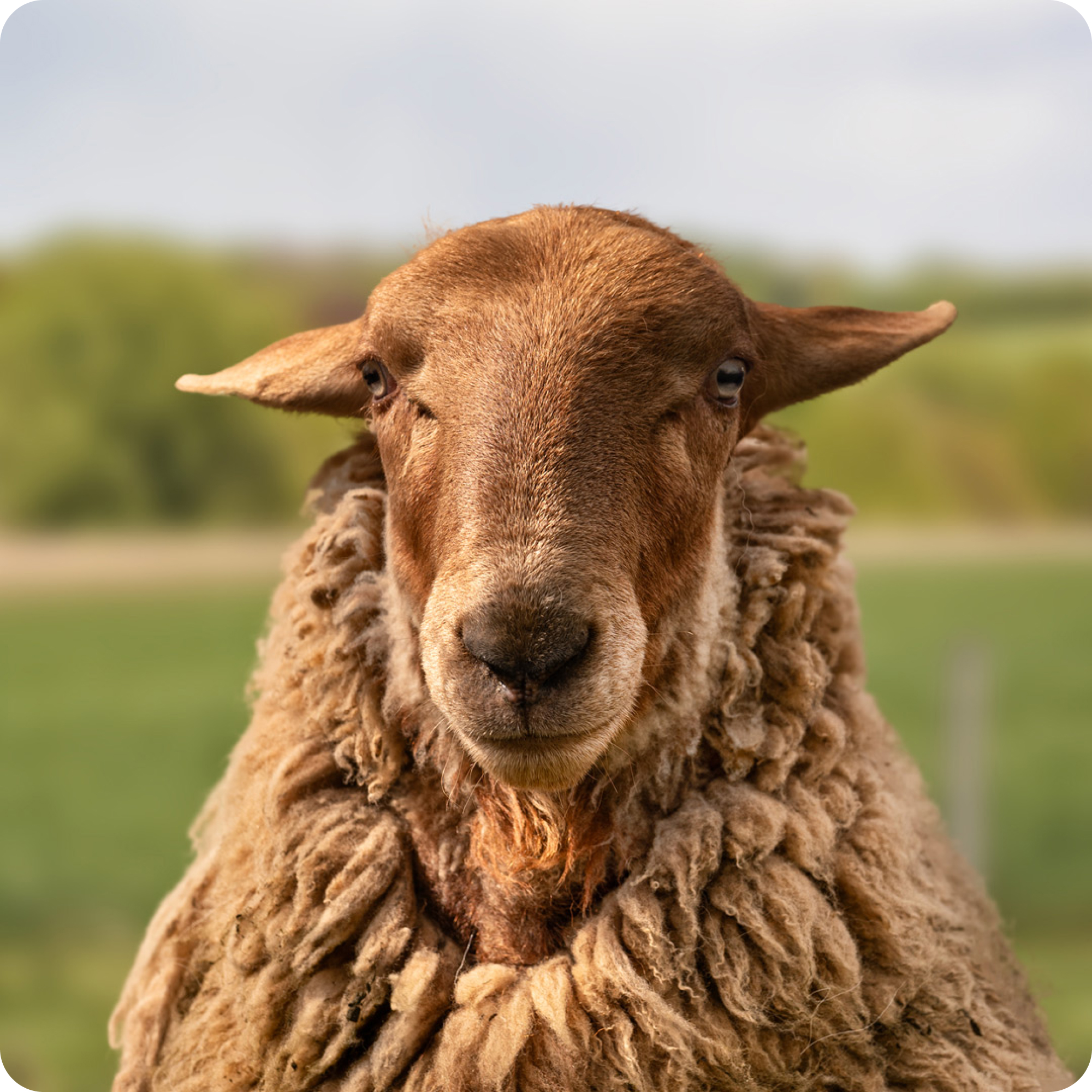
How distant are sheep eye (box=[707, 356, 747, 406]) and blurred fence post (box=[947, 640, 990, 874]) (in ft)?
21.7

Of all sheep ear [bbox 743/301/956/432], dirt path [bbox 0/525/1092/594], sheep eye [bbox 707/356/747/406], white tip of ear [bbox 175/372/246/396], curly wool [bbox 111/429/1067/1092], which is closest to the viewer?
curly wool [bbox 111/429/1067/1092]

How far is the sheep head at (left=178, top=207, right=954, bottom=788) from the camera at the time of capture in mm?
1861

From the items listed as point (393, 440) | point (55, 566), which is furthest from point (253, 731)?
point (55, 566)

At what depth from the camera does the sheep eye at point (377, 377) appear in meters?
2.37

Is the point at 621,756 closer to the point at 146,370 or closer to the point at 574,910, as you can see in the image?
the point at 574,910

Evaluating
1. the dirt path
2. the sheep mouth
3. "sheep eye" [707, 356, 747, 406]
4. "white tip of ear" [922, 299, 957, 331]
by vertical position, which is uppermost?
"white tip of ear" [922, 299, 957, 331]

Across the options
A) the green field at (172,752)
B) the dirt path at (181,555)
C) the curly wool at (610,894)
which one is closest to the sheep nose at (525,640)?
the curly wool at (610,894)

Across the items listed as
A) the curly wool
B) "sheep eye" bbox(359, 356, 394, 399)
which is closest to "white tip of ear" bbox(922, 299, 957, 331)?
the curly wool

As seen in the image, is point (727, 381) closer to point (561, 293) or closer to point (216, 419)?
point (561, 293)

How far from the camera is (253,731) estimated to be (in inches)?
103

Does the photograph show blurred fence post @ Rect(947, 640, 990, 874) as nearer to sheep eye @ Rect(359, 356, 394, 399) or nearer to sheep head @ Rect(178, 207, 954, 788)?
sheep head @ Rect(178, 207, 954, 788)

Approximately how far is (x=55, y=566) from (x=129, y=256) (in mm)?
11333

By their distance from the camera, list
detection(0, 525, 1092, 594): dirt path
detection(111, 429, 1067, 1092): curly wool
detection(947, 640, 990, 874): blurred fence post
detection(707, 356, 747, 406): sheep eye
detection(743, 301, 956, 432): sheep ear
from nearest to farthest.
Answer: detection(111, 429, 1067, 1092): curly wool < detection(707, 356, 747, 406): sheep eye < detection(743, 301, 956, 432): sheep ear < detection(947, 640, 990, 874): blurred fence post < detection(0, 525, 1092, 594): dirt path

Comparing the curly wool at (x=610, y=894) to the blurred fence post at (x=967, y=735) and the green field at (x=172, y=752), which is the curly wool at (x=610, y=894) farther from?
the blurred fence post at (x=967, y=735)
